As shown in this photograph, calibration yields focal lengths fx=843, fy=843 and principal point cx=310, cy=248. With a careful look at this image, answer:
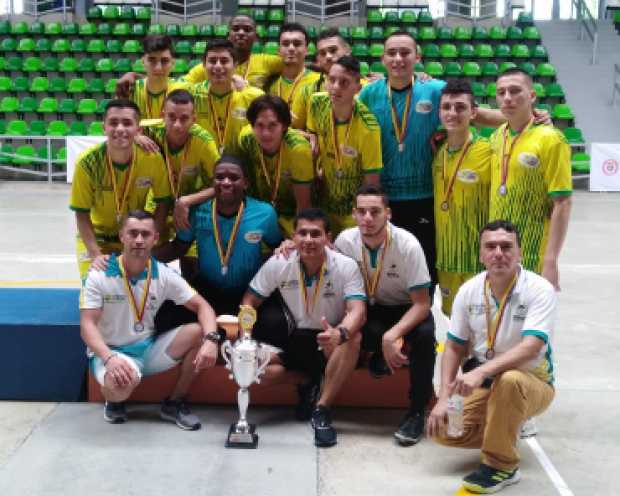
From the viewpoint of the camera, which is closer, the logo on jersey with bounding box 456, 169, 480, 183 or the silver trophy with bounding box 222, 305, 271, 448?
the silver trophy with bounding box 222, 305, 271, 448

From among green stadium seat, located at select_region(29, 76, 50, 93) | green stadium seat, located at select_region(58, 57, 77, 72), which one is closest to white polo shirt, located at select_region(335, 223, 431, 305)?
green stadium seat, located at select_region(29, 76, 50, 93)

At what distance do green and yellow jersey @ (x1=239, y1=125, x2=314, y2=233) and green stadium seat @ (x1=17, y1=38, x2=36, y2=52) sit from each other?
45.5 feet

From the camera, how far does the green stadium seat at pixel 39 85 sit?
1639 cm

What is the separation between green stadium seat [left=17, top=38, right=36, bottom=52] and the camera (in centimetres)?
1745

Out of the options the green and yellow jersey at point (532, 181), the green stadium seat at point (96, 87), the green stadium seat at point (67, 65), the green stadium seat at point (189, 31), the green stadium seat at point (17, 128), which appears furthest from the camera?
the green stadium seat at point (189, 31)

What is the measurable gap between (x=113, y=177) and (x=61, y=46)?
13825 mm

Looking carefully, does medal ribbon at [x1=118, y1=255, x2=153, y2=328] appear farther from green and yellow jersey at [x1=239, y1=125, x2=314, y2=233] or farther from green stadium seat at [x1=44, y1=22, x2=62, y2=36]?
green stadium seat at [x1=44, y1=22, x2=62, y2=36]

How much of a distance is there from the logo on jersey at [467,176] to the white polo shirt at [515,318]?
79 cm

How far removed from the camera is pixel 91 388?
4840mm

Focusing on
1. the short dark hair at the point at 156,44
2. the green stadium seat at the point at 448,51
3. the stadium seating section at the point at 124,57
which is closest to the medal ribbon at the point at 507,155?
the short dark hair at the point at 156,44

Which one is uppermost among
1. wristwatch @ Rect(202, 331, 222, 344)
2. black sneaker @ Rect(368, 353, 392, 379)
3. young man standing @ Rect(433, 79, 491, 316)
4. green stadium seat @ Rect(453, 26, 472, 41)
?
green stadium seat @ Rect(453, 26, 472, 41)

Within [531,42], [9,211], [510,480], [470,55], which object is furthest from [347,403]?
[531,42]

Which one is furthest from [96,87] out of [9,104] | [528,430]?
[528,430]

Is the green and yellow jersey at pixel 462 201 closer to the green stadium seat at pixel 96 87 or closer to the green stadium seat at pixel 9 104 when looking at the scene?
the green stadium seat at pixel 96 87
